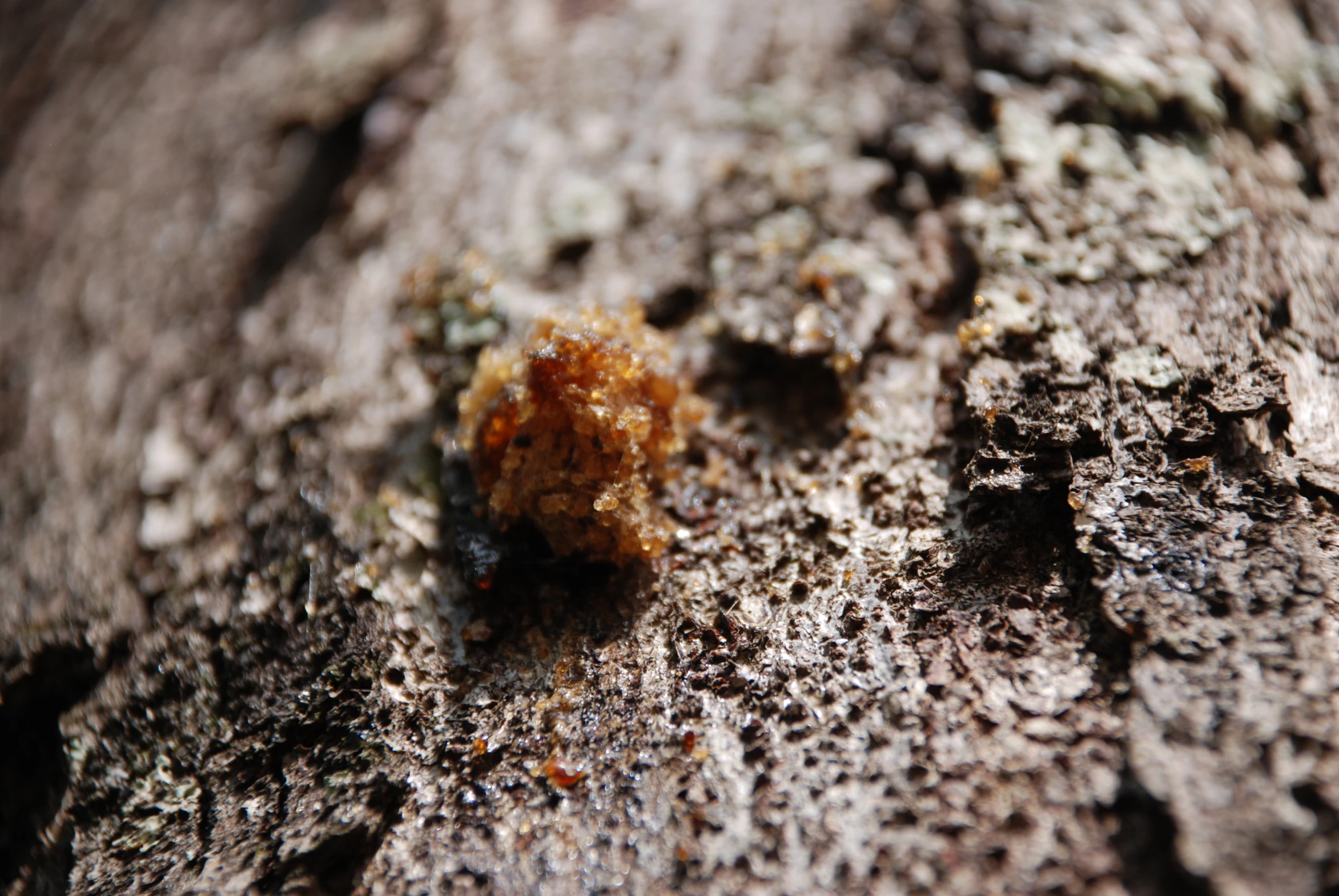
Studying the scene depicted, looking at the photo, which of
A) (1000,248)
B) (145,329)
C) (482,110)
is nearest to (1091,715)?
(1000,248)

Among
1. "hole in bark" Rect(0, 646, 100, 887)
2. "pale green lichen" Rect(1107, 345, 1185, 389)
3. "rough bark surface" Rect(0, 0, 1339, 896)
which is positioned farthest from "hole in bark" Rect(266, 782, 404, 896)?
"pale green lichen" Rect(1107, 345, 1185, 389)

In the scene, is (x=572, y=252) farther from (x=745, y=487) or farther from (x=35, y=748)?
(x=35, y=748)

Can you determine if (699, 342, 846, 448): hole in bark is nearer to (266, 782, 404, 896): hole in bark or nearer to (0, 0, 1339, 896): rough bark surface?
(0, 0, 1339, 896): rough bark surface

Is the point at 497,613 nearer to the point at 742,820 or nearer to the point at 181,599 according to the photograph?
the point at 742,820

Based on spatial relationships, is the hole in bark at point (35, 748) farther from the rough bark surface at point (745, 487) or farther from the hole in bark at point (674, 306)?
the hole in bark at point (674, 306)

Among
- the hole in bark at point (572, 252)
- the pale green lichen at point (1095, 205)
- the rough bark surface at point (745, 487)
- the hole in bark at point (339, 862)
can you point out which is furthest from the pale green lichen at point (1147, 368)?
the hole in bark at point (339, 862)

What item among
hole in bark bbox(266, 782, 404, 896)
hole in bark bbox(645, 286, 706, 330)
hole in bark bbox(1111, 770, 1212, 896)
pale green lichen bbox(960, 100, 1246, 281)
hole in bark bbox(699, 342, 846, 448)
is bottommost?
hole in bark bbox(266, 782, 404, 896)
